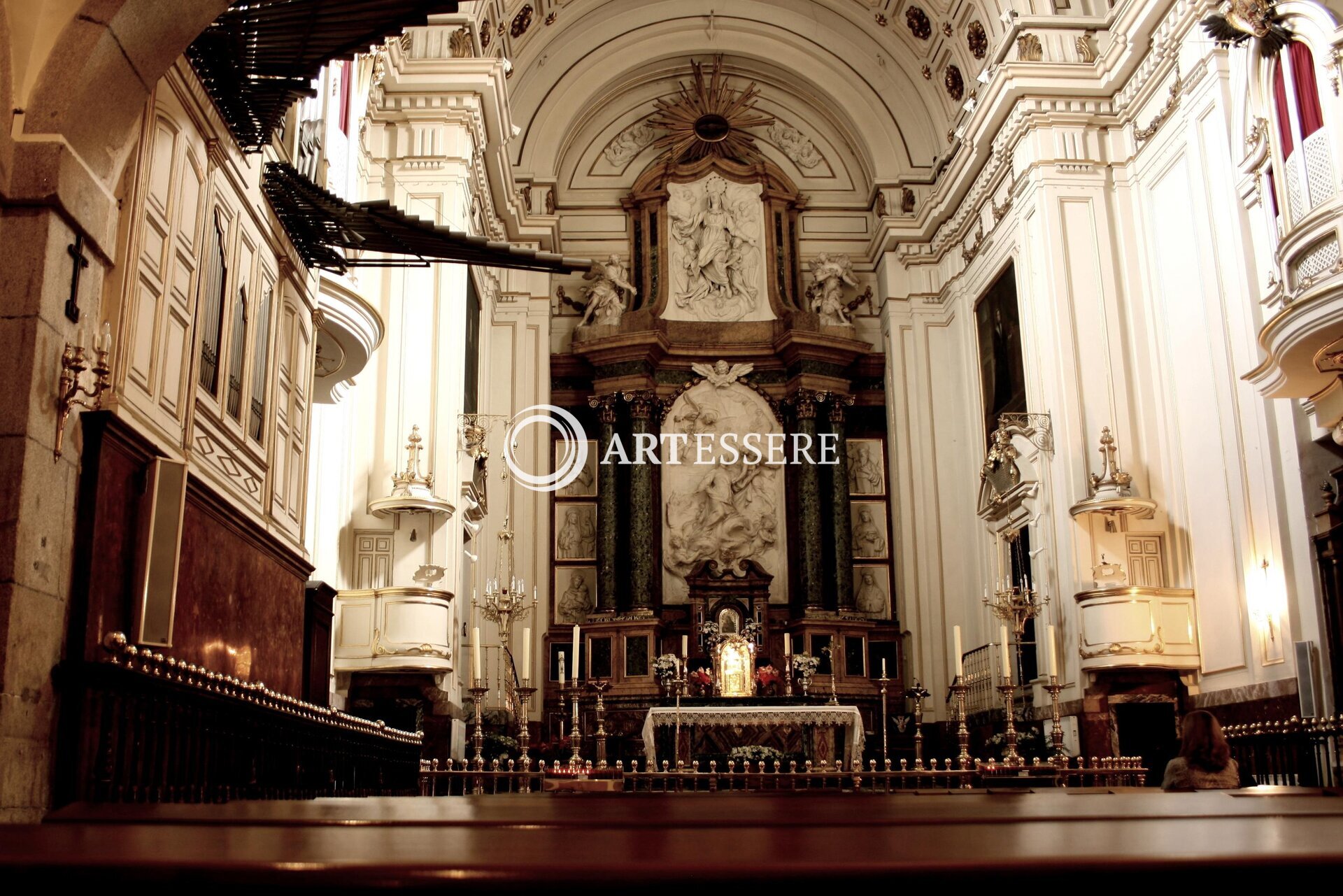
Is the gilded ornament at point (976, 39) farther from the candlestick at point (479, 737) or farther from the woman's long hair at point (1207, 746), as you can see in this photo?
the woman's long hair at point (1207, 746)

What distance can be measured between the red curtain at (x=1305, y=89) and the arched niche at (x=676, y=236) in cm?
1061

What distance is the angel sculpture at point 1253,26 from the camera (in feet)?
34.0

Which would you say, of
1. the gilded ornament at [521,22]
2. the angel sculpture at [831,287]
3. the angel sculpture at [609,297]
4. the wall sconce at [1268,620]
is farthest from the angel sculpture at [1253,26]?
the gilded ornament at [521,22]

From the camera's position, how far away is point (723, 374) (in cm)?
2028

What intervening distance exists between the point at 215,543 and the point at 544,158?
14.7 meters

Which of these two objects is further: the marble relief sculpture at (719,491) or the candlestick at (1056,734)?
the marble relief sculpture at (719,491)

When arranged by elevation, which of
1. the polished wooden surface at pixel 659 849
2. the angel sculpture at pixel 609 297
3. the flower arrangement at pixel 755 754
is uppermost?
the angel sculpture at pixel 609 297

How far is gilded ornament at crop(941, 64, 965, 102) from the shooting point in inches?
754

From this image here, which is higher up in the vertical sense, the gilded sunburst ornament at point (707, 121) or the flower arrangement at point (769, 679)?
the gilded sunburst ornament at point (707, 121)

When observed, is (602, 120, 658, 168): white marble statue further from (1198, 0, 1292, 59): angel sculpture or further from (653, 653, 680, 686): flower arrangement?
(1198, 0, 1292, 59): angel sculpture

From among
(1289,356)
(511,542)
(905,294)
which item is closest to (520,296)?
(511,542)

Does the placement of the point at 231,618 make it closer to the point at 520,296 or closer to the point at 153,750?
the point at 153,750

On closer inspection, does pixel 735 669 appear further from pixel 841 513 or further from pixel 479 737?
pixel 841 513

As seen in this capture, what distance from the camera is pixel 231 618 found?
761cm
